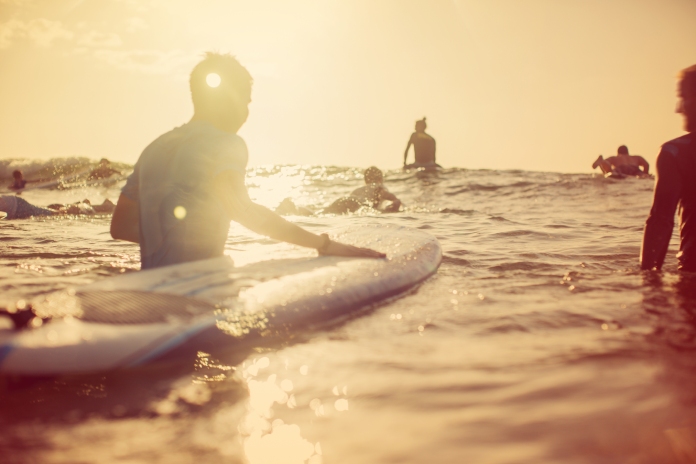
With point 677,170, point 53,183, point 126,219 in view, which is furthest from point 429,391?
point 53,183

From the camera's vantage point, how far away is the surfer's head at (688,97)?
2.94 meters

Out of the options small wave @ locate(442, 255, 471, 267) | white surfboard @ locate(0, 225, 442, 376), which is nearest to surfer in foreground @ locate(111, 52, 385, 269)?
white surfboard @ locate(0, 225, 442, 376)

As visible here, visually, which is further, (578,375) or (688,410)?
(578,375)

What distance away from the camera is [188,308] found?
6.74ft

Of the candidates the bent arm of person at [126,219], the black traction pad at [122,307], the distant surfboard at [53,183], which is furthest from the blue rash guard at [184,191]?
the distant surfboard at [53,183]

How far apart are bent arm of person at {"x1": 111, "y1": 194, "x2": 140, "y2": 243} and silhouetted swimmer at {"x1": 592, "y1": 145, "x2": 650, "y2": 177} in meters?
14.2

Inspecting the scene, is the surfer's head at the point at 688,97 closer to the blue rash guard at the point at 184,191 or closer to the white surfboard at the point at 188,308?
the white surfboard at the point at 188,308

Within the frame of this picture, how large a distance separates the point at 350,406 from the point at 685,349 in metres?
1.25

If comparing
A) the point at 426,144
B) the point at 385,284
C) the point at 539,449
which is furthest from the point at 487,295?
the point at 426,144

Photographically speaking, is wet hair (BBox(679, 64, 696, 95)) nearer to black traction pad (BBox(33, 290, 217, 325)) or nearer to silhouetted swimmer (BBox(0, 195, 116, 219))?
black traction pad (BBox(33, 290, 217, 325))

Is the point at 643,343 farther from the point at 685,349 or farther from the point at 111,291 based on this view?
the point at 111,291

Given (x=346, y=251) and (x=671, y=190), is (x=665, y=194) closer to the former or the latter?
(x=671, y=190)

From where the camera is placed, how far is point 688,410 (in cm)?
131

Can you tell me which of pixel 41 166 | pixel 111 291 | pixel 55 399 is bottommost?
pixel 55 399
